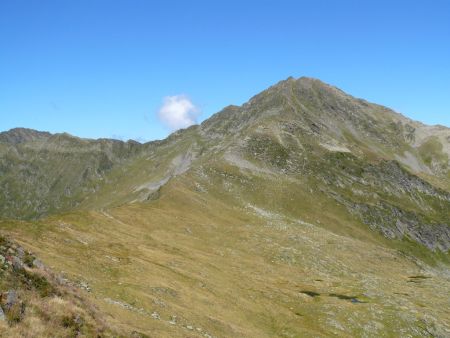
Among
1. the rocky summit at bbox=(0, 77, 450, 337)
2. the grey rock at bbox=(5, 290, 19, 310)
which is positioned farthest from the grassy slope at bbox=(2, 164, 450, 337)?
the grey rock at bbox=(5, 290, 19, 310)

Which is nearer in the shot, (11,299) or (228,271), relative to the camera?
(11,299)

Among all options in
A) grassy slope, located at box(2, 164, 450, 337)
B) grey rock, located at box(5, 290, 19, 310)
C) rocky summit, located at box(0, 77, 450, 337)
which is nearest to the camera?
grey rock, located at box(5, 290, 19, 310)

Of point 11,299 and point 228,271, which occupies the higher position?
point 11,299

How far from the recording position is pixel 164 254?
75000 millimetres

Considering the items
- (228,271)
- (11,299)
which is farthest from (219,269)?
(11,299)

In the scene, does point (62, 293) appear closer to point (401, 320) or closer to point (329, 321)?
point (329, 321)

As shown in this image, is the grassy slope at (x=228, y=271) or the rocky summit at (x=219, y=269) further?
the grassy slope at (x=228, y=271)

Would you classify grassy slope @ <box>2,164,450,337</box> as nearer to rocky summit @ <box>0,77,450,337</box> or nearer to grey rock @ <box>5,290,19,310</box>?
rocky summit @ <box>0,77,450,337</box>

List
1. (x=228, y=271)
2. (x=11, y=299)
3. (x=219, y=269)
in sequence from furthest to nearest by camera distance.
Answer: (x=228, y=271), (x=219, y=269), (x=11, y=299)

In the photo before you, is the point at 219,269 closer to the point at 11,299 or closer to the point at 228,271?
the point at 228,271

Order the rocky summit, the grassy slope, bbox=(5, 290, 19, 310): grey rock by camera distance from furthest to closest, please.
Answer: the grassy slope
the rocky summit
bbox=(5, 290, 19, 310): grey rock

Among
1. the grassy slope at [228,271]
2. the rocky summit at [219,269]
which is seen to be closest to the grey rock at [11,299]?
the rocky summit at [219,269]

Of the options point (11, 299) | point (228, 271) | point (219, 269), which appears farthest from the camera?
point (228, 271)

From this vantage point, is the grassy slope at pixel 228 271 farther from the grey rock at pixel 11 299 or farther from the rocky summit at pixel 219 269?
the grey rock at pixel 11 299
